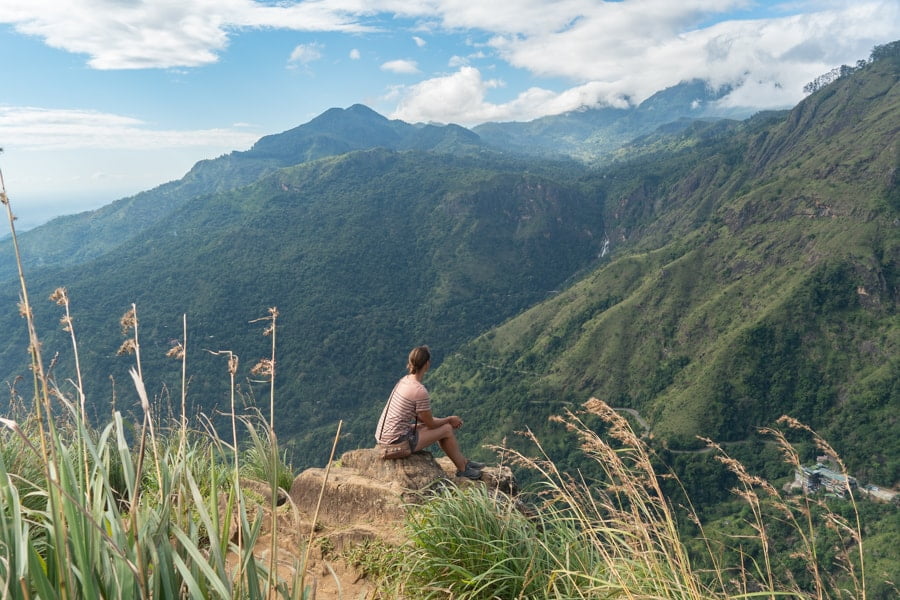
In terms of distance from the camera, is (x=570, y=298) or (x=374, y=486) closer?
(x=374, y=486)

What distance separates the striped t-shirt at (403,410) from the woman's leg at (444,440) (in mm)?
308

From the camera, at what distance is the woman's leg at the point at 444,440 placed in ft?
20.7

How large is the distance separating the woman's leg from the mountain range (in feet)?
58.6

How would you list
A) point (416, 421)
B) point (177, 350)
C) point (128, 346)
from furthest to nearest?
point (416, 421) < point (177, 350) < point (128, 346)

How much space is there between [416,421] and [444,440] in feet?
1.50

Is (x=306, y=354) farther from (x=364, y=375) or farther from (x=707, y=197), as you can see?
(x=707, y=197)

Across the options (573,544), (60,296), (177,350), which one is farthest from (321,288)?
(177,350)

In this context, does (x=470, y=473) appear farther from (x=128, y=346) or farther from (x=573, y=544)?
(x=128, y=346)

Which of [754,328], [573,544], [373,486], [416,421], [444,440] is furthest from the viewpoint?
[754,328]

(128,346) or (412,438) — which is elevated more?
(128,346)

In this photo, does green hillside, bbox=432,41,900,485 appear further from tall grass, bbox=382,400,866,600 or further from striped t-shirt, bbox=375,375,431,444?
tall grass, bbox=382,400,866,600

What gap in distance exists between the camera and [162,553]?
184 centimetres

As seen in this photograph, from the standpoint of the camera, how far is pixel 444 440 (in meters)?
6.46

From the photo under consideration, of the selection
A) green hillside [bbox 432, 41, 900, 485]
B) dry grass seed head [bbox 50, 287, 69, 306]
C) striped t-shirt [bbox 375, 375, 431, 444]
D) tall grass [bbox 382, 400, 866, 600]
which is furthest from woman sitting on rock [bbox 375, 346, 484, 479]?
green hillside [bbox 432, 41, 900, 485]
